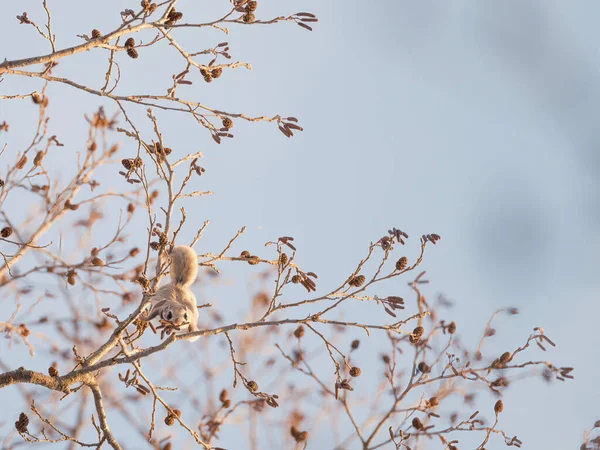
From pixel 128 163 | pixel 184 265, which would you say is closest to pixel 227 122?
pixel 128 163

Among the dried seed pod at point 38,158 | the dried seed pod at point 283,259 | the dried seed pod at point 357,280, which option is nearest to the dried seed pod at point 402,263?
the dried seed pod at point 357,280

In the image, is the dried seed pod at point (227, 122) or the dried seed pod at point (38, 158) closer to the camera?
the dried seed pod at point (227, 122)

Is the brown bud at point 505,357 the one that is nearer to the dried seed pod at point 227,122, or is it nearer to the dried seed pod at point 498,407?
the dried seed pod at point 498,407

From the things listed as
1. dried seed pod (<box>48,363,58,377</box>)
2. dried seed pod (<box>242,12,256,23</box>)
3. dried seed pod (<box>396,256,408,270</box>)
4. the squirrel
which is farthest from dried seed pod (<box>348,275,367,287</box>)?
dried seed pod (<box>48,363,58,377</box>)

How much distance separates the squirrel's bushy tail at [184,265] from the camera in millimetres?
4500

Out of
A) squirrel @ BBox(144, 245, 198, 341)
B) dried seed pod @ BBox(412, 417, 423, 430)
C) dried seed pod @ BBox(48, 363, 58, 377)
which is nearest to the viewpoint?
dried seed pod @ BBox(48, 363, 58, 377)

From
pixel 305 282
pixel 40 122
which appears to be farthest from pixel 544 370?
pixel 40 122

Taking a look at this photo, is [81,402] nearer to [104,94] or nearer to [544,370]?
[104,94]

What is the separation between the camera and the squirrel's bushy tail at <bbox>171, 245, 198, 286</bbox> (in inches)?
177

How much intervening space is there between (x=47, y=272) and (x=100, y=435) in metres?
1.87

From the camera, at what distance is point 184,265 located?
4527 millimetres

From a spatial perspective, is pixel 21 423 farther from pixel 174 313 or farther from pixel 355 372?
pixel 355 372

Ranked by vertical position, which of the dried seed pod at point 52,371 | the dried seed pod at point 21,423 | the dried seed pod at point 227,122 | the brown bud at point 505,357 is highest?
the dried seed pod at point 227,122

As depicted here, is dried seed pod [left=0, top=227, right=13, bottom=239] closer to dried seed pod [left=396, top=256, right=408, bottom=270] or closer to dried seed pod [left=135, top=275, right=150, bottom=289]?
dried seed pod [left=135, top=275, right=150, bottom=289]
